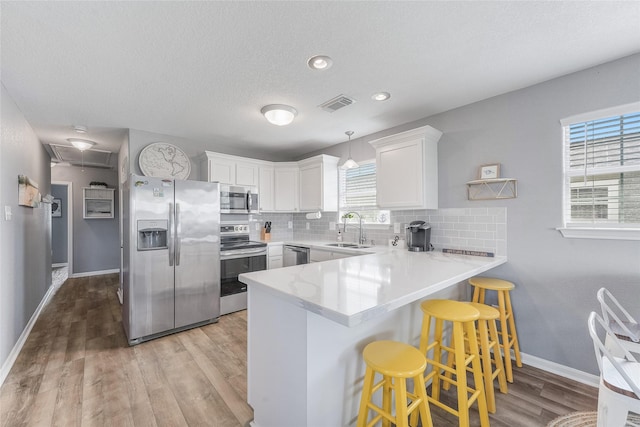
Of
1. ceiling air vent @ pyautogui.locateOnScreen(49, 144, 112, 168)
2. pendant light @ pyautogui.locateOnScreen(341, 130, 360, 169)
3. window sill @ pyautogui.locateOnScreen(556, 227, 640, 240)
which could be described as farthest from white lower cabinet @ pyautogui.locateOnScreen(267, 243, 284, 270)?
ceiling air vent @ pyautogui.locateOnScreen(49, 144, 112, 168)

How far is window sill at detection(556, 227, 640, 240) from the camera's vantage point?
1.95 m

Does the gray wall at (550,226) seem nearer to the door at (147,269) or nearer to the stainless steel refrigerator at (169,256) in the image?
the stainless steel refrigerator at (169,256)

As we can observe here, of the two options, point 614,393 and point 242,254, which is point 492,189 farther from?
point 242,254

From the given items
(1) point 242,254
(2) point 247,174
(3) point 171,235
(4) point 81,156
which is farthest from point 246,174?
(4) point 81,156

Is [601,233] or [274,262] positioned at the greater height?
[601,233]

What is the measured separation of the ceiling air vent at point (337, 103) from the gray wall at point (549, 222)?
1.28 metres

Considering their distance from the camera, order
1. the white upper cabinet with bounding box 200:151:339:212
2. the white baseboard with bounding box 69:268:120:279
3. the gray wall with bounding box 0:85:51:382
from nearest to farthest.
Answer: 1. the gray wall with bounding box 0:85:51:382
2. the white upper cabinet with bounding box 200:151:339:212
3. the white baseboard with bounding box 69:268:120:279

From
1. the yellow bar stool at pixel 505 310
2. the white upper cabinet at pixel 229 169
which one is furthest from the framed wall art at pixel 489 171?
the white upper cabinet at pixel 229 169

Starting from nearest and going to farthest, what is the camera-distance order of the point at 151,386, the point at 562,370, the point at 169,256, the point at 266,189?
the point at 151,386 < the point at 562,370 < the point at 169,256 < the point at 266,189

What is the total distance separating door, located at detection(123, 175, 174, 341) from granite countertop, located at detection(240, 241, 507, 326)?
1878mm

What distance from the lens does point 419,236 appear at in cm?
303

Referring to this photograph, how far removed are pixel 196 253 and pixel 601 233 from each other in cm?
383

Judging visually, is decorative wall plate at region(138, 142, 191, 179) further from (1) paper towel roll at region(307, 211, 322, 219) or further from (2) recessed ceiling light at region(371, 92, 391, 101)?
(2) recessed ceiling light at region(371, 92, 391, 101)

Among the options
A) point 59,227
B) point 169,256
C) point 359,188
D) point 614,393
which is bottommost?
point 614,393
